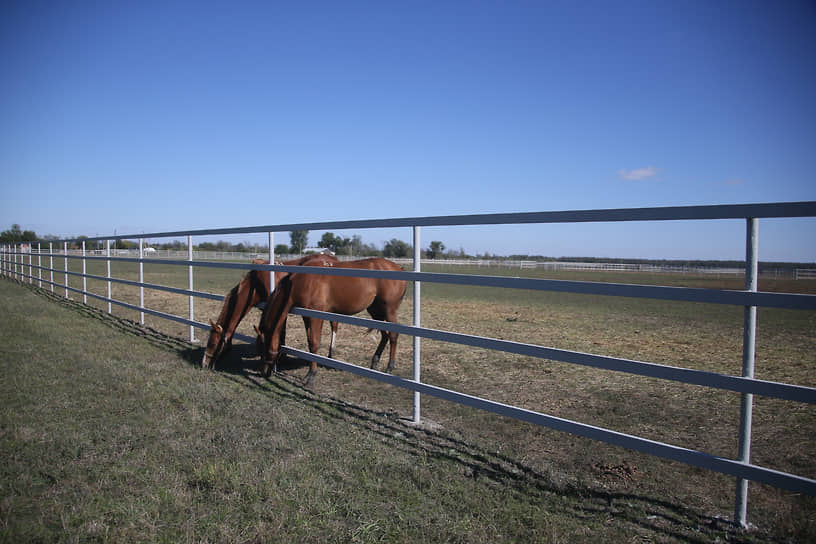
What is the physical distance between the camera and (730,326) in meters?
9.73

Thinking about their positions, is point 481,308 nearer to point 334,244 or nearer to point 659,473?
point 334,244

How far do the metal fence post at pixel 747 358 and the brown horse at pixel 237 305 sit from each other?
4013 mm

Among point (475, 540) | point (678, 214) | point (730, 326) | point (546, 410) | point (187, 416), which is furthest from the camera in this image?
point (730, 326)

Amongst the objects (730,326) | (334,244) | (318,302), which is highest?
(334,244)

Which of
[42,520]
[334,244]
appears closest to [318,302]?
[334,244]

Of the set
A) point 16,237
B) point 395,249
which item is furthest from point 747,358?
point 16,237

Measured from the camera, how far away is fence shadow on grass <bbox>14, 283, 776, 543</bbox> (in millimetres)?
2234

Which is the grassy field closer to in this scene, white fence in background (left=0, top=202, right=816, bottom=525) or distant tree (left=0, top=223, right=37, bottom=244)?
white fence in background (left=0, top=202, right=816, bottom=525)

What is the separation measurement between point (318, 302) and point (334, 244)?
4.62ft

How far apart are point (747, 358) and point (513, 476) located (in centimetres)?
141

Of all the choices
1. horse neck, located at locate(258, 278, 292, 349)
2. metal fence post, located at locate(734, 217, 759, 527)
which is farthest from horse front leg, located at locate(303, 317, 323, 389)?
metal fence post, located at locate(734, 217, 759, 527)

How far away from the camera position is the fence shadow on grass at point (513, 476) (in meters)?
2.23

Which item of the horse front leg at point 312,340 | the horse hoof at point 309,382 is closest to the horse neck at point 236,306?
the horse front leg at point 312,340

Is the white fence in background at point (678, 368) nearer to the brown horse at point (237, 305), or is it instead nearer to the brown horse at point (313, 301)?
the brown horse at point (313, 301)
